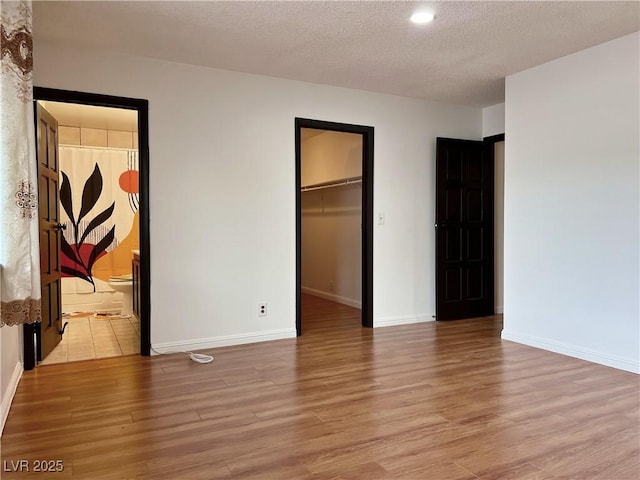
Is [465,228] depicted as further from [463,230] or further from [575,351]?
[575,351]

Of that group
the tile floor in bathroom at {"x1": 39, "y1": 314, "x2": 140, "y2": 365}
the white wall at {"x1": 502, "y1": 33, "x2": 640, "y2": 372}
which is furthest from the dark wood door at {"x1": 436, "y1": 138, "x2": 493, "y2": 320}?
the tile floor in bathroom at {"x1": 39, "y1": 314, "x2": 140, "y2": 365}

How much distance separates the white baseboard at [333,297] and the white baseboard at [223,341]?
1820 mm

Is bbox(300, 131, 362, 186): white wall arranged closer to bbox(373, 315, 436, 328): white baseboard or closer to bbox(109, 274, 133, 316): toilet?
bbox(373, 315, 436, 328): white baseboard

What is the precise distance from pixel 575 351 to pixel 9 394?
385 cm

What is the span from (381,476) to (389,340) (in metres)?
2.42

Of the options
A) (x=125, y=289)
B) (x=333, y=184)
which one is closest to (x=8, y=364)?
(x=125, y=289)

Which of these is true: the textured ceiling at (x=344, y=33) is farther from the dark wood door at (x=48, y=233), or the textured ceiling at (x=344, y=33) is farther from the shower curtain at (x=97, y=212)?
the shower curtain at (x=97, y=212)

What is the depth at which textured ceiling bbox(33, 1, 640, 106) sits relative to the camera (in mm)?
2979

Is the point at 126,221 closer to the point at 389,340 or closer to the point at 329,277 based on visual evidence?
the point at 329,277

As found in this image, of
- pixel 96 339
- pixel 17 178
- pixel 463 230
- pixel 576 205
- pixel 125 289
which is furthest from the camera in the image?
pixel 125 289

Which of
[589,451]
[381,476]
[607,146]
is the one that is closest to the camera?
[381,476]

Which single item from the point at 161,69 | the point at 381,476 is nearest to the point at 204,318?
the point at 161,69

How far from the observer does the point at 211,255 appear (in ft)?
13.6

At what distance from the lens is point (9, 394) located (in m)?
2.80
